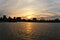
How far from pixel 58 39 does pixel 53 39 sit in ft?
6.92

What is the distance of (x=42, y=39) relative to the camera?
6781 cm

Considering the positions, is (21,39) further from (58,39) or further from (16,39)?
(58,39)

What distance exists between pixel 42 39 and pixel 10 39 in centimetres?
1294

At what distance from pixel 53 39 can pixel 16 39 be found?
14.9m

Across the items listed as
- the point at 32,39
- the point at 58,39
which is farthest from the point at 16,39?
the point at 58,39

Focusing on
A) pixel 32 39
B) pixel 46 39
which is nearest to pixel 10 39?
pixel 32 39

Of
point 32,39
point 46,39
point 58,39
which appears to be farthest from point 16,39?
point 58,39

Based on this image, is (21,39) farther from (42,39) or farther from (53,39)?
(53,39)

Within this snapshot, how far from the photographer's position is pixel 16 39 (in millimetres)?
69250

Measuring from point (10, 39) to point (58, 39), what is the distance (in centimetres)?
1932

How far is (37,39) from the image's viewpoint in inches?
2694

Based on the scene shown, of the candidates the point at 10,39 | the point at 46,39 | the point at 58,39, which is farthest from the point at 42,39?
the point at 10,39

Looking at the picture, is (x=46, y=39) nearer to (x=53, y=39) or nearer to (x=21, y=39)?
(x=53, y=39)

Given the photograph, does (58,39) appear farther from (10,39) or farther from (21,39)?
(10,39)
